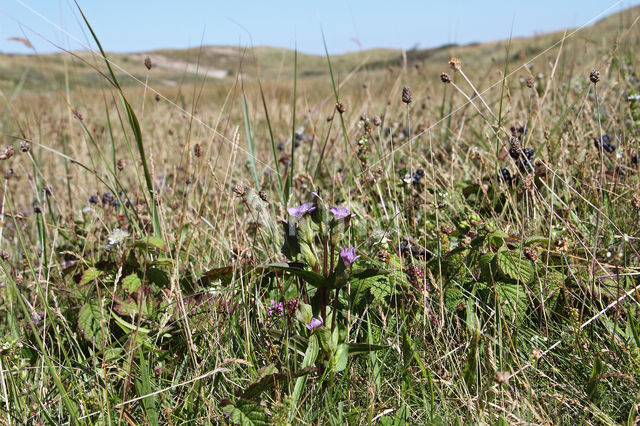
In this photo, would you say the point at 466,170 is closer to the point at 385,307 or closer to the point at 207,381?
the point at 385,307

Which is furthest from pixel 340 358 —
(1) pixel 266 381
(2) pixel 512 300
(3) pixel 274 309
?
(2) pixel 512 300

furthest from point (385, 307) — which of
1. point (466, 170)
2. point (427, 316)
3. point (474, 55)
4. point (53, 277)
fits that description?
point (474, 55)

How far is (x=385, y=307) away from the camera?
4.47 feet

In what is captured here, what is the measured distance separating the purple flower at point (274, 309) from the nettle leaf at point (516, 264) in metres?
0.53

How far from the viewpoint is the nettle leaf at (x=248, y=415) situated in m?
1.01

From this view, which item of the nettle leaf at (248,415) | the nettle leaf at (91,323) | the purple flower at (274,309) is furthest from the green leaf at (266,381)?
the nettle leaf at (91,323)

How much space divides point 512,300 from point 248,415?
65 centimetres

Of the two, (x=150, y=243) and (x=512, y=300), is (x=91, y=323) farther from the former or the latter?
(x=512, y=300)

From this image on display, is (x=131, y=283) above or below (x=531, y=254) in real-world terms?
below

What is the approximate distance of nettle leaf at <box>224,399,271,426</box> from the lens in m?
1.01

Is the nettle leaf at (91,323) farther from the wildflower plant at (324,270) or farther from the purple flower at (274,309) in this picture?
the wildflower plant at (324,270)

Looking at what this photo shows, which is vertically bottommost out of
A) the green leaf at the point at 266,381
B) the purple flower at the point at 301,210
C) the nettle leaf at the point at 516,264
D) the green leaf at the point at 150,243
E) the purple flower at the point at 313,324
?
the green leaf at the point at 266,381

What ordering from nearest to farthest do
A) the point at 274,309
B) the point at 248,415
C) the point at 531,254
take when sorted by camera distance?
the point at 248,415 → the point at 531,254 → the point at 274,309

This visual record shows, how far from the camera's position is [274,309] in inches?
51.9
